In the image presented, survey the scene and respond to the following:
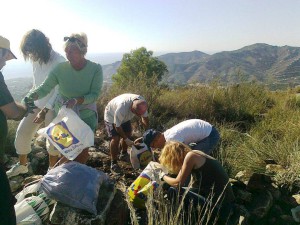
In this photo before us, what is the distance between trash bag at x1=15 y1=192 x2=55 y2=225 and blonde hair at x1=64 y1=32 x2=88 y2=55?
1.48 metres

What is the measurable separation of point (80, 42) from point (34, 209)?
Answer: 168cm

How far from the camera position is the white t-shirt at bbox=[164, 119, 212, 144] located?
379cm

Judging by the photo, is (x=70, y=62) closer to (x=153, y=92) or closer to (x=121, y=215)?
(x=121, y=215)

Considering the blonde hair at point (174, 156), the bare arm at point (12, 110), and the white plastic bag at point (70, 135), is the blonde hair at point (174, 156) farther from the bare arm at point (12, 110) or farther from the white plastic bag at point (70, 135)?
the bare arm at point (12, 110)

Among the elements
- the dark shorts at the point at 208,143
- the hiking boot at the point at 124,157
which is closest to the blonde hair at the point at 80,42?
the dark shorts at the point at 208,143

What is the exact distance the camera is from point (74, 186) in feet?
8.56

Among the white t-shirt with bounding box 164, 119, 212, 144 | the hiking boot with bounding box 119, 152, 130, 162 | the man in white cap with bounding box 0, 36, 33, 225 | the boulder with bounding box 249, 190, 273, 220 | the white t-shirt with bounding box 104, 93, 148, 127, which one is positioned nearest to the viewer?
the man in white cap with bounding box 0, 36, 33, 225

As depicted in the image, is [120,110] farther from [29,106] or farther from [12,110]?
[12,110]

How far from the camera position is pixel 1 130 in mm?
1873

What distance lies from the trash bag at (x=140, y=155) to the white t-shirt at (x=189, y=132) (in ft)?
1.81

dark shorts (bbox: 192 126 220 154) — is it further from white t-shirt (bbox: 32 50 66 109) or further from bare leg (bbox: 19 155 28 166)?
bare leg (bbox: 19 155 28 166)

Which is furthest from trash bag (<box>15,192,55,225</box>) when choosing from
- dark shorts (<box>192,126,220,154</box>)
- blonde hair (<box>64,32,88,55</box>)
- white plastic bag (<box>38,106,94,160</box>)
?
dark shorts (<box>192,126,220,154</box>)

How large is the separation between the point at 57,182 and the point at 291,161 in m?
2.84

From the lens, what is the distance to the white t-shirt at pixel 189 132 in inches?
149
